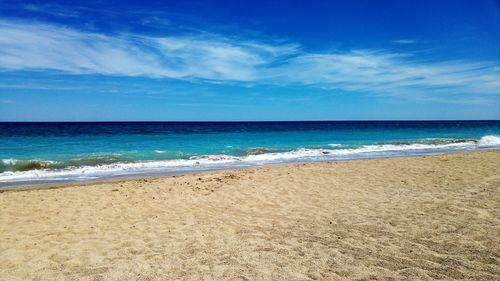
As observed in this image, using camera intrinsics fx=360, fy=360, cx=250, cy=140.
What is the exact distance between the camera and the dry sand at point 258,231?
4.79 m

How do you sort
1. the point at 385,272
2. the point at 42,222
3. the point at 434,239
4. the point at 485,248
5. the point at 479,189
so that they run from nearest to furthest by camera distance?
the point at 385,272 < the point at 485,248 < the point at 434,239 < the point at 42,222 < the point at 479,189

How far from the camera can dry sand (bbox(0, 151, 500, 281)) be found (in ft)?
15.7

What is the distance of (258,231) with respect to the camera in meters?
6.36

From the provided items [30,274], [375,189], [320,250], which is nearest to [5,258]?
[30,274]

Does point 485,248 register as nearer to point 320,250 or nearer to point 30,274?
point 320,250

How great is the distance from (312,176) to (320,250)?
22.4 ft

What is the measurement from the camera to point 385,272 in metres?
4.61

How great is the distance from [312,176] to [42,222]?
795 cm

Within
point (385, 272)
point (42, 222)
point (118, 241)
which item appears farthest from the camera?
point (42, 222)

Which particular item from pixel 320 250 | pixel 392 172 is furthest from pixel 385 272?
pixel 392 172

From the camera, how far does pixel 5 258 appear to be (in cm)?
532

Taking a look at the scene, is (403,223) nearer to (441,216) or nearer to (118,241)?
(441,216)

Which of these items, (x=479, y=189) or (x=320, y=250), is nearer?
(x=320, y=250)

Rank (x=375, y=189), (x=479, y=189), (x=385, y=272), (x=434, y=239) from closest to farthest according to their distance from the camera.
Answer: (x=385, y=272)
(x=434, y=239)
(x=479, y=189)
(x=375, y=189)
